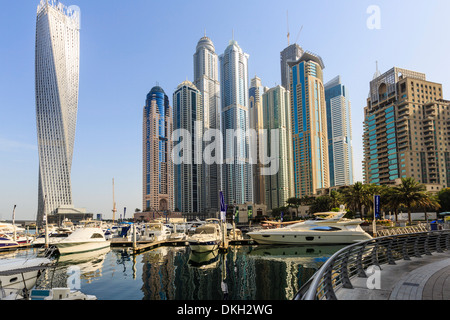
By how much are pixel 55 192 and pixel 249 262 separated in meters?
186

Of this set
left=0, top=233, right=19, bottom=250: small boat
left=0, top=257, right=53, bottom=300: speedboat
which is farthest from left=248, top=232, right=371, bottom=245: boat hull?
left=0, top=233, right=19, bottom=250: small boat

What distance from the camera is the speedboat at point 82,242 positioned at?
38938 mm

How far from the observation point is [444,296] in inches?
328

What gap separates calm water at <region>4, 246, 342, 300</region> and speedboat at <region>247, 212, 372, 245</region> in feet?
23.5

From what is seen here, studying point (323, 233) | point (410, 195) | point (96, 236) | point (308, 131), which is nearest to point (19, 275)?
point (96, 236)

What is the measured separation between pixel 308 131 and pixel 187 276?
568 feet

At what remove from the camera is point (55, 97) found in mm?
166375

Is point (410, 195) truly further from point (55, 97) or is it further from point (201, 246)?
point (55, 97)

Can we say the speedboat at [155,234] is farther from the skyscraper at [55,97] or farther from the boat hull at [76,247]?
the skyscraper at [55,97]

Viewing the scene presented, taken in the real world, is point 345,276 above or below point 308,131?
below

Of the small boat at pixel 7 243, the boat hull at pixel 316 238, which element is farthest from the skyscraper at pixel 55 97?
the boat hull at pixel 316 238

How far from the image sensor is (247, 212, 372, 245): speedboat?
4347 centimetres

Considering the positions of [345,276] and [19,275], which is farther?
[19,275]
